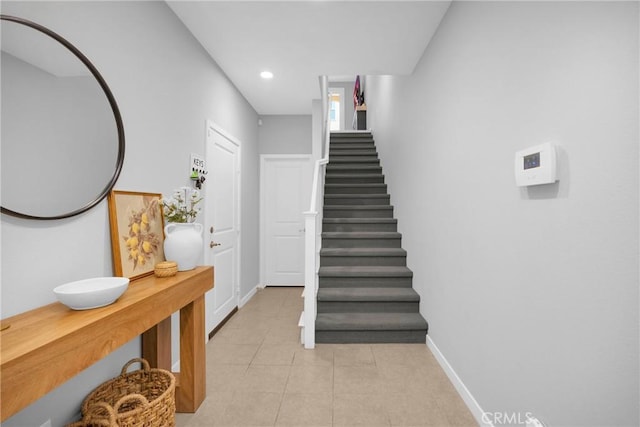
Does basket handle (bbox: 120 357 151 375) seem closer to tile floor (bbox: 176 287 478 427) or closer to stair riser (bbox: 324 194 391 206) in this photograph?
tile floor (bbox: 176 287 478 427)

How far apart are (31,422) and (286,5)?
8.36 ft

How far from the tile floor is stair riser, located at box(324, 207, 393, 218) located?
1.67 meters

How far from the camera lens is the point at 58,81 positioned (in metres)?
1.27

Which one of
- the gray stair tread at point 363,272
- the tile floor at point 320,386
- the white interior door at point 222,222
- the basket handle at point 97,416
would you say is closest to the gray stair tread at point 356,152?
the white interior door at point 222,222

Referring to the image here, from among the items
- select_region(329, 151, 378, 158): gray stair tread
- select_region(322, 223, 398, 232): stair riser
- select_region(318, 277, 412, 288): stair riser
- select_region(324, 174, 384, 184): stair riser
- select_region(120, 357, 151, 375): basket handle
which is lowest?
select_region(120, 357, 151, 375): basket handle

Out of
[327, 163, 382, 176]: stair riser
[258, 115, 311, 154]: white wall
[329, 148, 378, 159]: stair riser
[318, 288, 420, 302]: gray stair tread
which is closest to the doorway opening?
[329, 148, 378, 159]: stair riser

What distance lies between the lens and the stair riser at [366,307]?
2.87 meters

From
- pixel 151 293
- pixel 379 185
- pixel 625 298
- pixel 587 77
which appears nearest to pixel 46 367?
pixel 151 293

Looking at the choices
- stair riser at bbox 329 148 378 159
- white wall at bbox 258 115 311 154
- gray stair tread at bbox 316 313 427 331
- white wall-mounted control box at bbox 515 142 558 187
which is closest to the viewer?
white wall-mounted control box at bbox 515 142 558 187

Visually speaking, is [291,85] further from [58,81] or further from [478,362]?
[478,362]

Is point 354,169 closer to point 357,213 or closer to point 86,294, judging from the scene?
point 357,213

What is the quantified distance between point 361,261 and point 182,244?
1993mm

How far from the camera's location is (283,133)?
14.9 ft

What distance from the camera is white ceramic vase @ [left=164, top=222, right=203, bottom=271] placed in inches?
71.3
